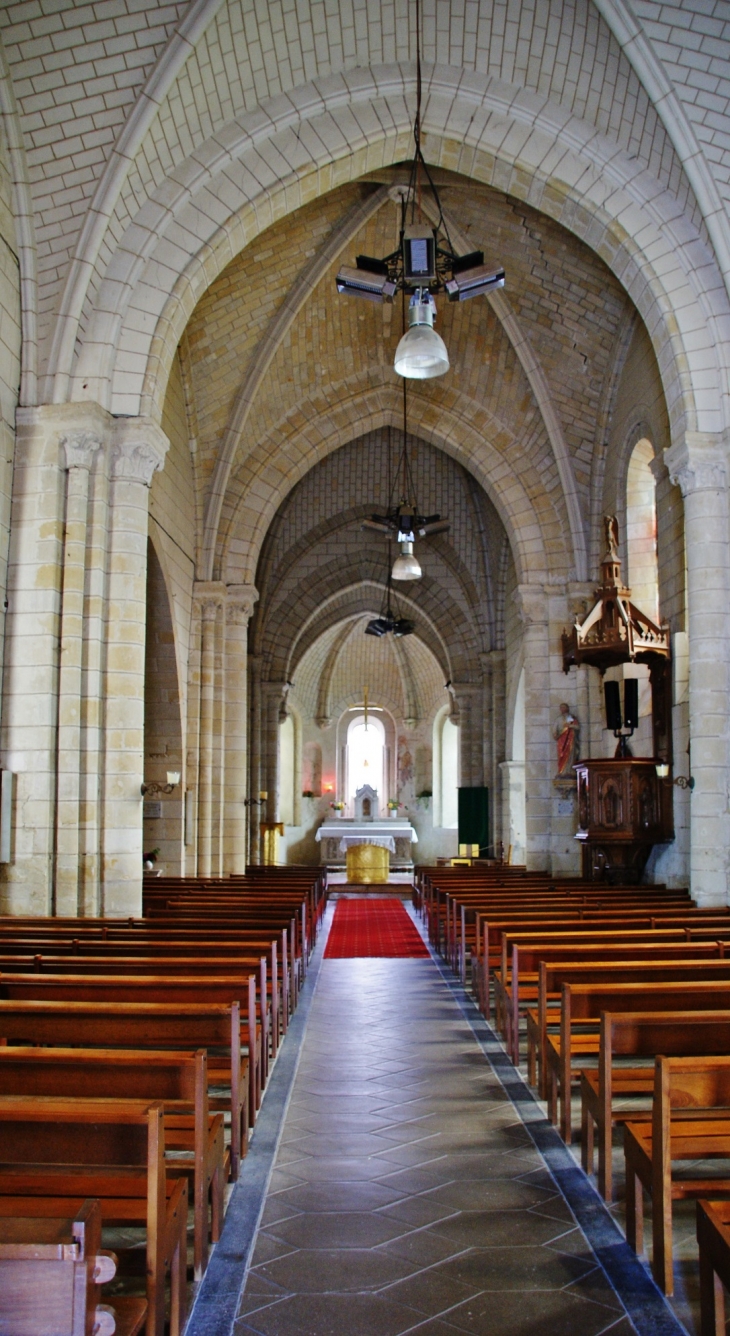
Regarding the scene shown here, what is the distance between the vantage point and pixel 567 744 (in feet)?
51.4

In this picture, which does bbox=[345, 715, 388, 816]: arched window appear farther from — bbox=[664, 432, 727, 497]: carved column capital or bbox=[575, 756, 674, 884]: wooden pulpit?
bbox=[664, 432, 727, 497]: carved column capital

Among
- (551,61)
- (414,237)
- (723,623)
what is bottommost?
(723,623)

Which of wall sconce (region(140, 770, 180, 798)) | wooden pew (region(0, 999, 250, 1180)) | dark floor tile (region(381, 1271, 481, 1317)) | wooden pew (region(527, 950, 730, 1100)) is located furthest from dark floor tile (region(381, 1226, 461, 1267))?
wall sconce (region(140, 770, 180, 798))

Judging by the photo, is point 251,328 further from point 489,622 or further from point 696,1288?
point 696,1288

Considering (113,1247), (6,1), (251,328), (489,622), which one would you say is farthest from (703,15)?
(489,622)

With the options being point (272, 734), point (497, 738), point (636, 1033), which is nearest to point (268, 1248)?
point (636, 1033)

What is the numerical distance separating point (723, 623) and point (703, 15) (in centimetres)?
547

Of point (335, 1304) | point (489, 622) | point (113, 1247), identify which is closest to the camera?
point (335, 1304)

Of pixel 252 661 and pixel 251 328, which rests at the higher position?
pixel 251 328

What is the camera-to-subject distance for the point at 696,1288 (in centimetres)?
356

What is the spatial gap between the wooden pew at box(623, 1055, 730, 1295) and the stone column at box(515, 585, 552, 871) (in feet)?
40.4

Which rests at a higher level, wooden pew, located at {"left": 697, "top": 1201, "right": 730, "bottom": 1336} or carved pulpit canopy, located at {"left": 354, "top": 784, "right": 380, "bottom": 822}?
carved pulpit canopy, located at {"left": 354, "top": 784, "right": 380, "bottom": 822}

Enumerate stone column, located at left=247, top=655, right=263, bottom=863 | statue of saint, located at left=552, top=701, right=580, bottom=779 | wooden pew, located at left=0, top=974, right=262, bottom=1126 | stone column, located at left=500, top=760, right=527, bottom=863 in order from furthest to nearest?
stone column, located at left=247, top=655, right=263, bottom=863, stone column, located at left=500, top=760, right=527, bottom=863, statue of saint, located at left=552, top=701, right=580, bottom=779, wooden pew, located at left=0, top=974, right=262, bottom=1126

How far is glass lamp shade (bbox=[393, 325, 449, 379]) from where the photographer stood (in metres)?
8.82
